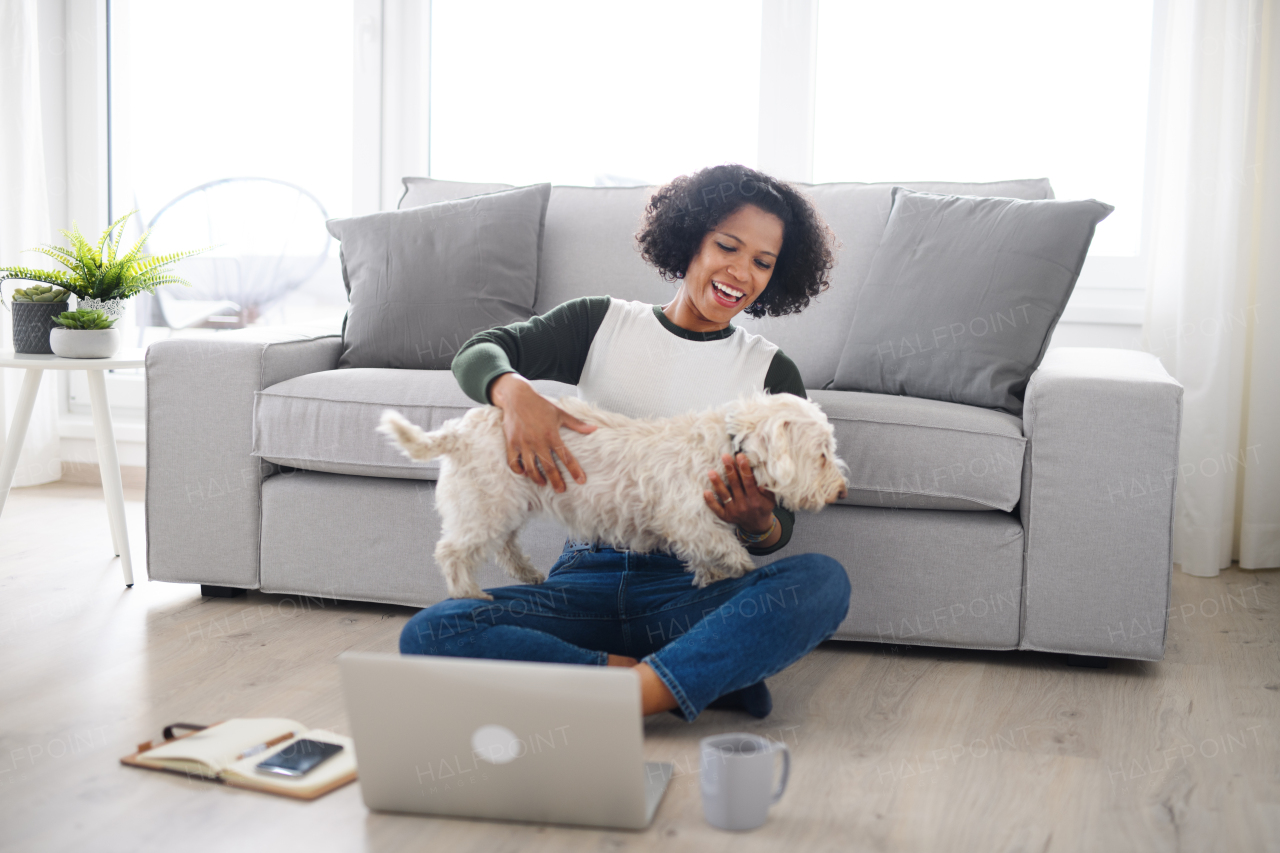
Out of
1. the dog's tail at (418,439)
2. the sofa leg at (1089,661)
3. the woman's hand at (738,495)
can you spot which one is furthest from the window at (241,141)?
the sofa leg at (1089,661)

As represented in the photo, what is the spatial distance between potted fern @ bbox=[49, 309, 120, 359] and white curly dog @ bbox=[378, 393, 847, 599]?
1409 millimetres

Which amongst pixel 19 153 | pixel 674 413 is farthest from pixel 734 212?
pixel 19 153

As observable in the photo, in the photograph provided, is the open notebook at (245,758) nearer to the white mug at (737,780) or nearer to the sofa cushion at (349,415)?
the white mug at (737,780)

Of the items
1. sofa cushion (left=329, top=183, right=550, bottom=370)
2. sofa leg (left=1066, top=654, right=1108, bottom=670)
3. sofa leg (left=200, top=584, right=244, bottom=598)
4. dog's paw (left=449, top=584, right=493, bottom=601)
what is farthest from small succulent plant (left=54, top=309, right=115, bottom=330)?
sofa leg (left=1066, top=654, right=1108, bottom=670)

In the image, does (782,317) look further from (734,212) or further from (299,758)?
(299,758)

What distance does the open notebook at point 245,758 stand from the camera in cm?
136

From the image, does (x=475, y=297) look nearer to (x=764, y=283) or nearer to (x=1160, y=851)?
(x=764, y=283)

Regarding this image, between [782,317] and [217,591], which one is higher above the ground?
[782,317]

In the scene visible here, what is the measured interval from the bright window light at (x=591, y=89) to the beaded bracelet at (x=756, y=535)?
1965 millimetres

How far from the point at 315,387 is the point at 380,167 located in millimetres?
1748

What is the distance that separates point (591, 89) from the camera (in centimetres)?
346

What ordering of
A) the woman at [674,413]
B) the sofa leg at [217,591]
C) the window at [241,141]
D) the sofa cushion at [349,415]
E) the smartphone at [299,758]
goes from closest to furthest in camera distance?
the smartphone at [299,758], the woman at [674,413], the sofa cushion at [349,415], the sofa leg at [217,591], the window at [241,141]

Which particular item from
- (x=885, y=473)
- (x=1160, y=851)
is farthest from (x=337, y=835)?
(x=885, y=473)

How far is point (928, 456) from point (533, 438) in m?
0.81
